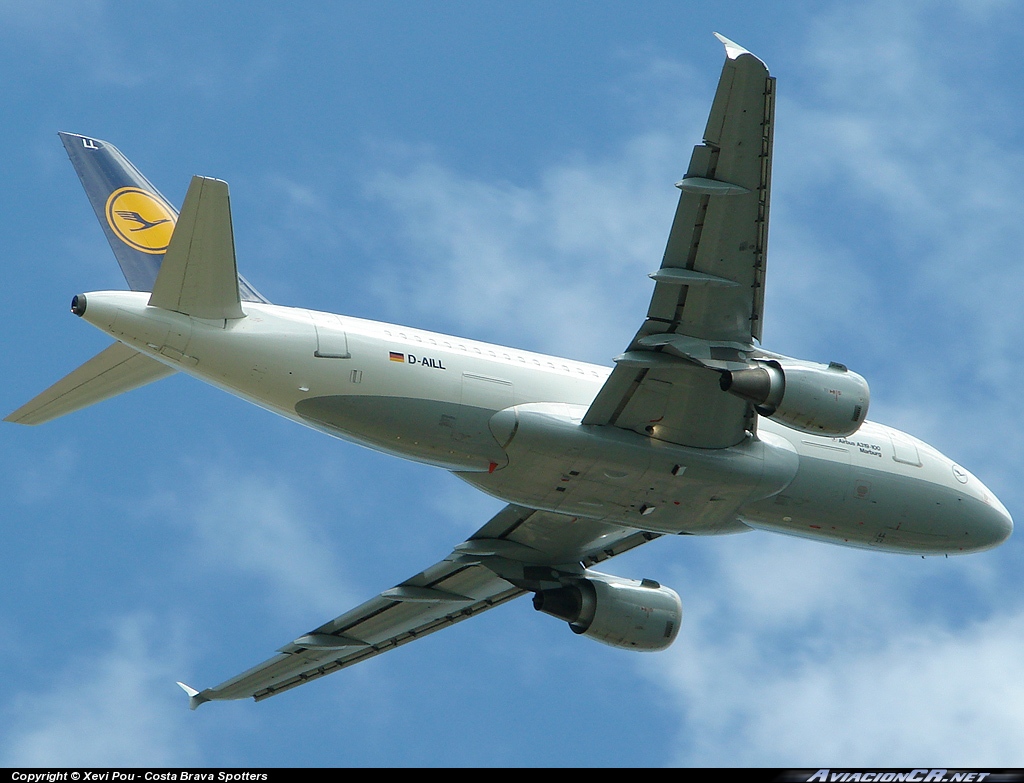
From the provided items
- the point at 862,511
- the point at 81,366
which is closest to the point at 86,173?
the point at 81,366

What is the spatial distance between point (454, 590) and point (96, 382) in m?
10.6

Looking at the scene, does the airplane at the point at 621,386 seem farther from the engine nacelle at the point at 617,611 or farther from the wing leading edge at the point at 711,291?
the engine nacelle at the point at 617,611

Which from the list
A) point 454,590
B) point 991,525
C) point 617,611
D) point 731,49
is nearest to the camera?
point 731,49

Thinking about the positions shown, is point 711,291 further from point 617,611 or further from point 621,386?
point 617,611

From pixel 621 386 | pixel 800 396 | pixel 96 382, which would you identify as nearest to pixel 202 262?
pixel 96 382

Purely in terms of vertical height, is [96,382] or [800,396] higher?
[96,382]

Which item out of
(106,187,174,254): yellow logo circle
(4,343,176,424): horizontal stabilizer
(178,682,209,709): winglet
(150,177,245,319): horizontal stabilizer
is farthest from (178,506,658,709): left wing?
(106,187,174,254): yellow logo circle

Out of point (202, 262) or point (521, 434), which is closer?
point (202, 262)

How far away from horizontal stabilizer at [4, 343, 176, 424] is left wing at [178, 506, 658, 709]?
891cm

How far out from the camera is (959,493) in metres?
30.9

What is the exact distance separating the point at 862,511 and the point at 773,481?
2622mm

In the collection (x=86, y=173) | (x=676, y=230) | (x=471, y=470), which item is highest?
(x=86, y=173)

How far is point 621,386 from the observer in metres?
26.8
